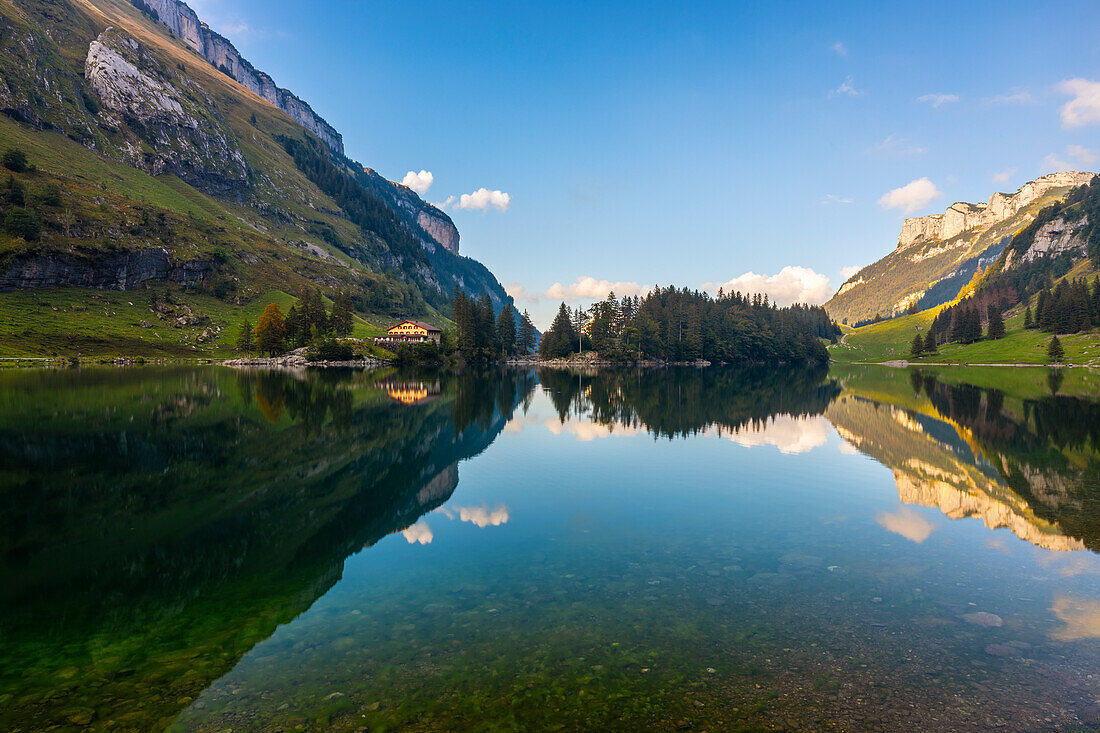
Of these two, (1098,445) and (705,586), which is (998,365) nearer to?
(1098,445)

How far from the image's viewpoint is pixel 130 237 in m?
157

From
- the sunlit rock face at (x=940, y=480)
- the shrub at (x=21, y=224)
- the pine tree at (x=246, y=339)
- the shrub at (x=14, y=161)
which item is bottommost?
the sunlit rock face at (x=940, y=480)

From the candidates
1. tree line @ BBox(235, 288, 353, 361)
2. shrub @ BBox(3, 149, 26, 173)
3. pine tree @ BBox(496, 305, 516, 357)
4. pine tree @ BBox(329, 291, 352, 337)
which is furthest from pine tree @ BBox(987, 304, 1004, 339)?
shrub @ BBox(3, 149, 26, 173)

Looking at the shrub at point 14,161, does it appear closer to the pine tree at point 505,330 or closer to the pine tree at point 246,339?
the pine tree at point 246,339

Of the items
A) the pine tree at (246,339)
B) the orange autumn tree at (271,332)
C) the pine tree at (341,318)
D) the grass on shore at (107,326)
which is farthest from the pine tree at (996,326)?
the grass on shore at (107,326)

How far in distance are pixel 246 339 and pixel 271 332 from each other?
35.0 ft

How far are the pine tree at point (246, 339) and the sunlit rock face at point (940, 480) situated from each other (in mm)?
154070

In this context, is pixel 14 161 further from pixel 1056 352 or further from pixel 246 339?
pixel 1056 352

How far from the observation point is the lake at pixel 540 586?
31.3 feet

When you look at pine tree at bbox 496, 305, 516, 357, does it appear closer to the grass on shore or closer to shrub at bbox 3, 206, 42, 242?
the grass on shore

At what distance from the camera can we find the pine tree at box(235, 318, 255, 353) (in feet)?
493

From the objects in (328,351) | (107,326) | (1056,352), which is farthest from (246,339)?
(1056,352)

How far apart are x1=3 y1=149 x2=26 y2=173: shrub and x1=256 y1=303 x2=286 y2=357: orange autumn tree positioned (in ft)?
263

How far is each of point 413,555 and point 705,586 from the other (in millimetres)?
Result: 9742
